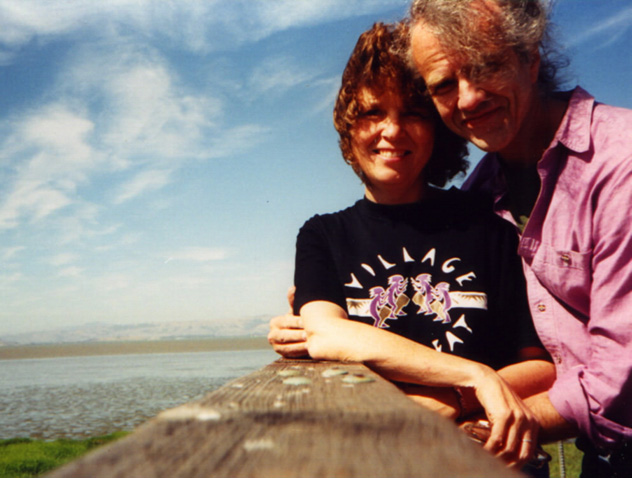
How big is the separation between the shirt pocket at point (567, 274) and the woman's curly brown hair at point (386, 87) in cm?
93

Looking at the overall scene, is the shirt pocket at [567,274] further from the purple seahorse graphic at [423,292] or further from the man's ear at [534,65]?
the man's ear at [534,65]

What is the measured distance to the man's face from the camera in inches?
114

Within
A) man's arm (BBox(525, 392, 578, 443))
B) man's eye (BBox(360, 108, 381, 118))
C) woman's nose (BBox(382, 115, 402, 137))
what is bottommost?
man's arm (BBox(525, 392, 578, 443))

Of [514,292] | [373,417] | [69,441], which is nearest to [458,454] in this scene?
[373,417]

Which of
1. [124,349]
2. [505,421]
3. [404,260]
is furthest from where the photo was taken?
[124,349]

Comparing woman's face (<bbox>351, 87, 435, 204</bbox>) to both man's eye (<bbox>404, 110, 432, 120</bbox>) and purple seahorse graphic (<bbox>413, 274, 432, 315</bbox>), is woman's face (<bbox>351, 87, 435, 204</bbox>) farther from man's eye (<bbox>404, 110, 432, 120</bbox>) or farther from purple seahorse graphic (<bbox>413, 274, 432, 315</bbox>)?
purple seahorse graphic (<bbox>413, 274, 432, 315</bbox>)

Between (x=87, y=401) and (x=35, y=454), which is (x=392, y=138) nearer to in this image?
(x=35, y=454)

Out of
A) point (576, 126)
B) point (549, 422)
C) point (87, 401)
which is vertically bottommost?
point (87, 401)

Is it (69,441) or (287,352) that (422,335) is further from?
(69,441)

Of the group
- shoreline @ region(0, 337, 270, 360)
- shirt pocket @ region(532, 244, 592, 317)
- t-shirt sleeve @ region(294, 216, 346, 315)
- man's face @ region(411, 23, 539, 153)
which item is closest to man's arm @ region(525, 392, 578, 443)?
shirt pocket @ region(532, 244, 592, 317)

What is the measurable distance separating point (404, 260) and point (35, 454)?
62.1 feet

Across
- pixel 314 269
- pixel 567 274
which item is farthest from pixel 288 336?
pixel 567 274

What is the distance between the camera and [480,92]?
2.88 metres

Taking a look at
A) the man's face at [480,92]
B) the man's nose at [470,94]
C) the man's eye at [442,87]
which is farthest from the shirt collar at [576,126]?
the man's eye at [442,87]
